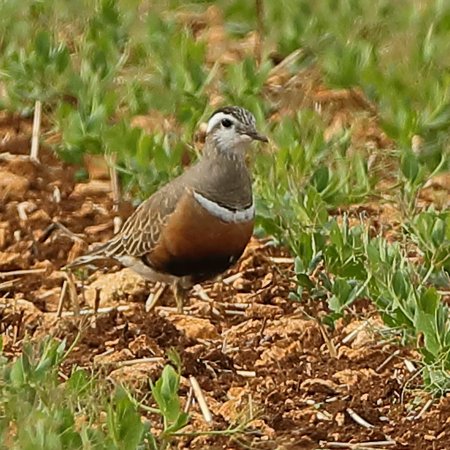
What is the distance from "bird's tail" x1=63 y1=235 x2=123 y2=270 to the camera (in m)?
6.50

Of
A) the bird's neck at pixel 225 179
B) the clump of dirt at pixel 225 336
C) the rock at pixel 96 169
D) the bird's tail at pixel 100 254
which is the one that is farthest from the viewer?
the rock at pixel 96 169

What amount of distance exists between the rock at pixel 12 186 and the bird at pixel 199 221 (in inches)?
31.0

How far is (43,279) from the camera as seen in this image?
6.57 metres

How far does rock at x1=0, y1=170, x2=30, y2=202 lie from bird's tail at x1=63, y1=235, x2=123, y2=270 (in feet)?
2.37

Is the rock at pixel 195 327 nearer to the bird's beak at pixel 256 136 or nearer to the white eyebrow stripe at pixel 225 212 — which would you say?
the white eyebrow stripe at pixel 225 212

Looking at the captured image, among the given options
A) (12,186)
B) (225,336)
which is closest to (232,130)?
(225,336)

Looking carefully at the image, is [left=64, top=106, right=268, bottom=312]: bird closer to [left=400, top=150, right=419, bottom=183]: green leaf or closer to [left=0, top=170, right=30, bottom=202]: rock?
[left=400, top=150, right=419, bottom=183]: green leaf

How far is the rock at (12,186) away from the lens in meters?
7.19

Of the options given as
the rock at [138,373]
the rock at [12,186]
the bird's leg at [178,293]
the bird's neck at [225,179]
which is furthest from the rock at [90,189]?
the rock at [138,373]

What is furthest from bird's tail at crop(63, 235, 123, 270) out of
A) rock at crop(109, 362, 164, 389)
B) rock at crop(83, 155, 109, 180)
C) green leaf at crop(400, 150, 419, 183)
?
green leaf at crop(400, 150, 419, 183)

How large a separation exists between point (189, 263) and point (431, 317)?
4.92ft

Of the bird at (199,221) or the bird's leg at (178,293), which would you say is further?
the bird's leg at (178,293)

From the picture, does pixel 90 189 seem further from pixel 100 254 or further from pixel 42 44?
pixel 100 254

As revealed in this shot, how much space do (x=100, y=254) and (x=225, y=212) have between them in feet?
2.13
